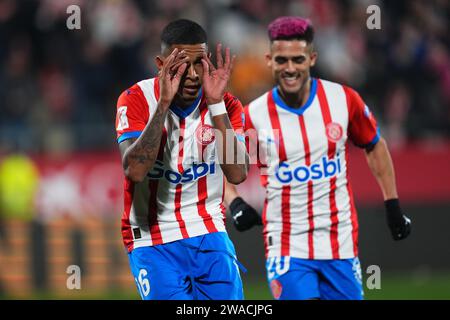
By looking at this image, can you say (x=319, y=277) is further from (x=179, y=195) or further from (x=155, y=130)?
(x=155, y=130)

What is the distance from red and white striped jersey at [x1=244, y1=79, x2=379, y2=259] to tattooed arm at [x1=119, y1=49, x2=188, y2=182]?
1.80 m

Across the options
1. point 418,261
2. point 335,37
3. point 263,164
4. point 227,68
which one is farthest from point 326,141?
point 335,37

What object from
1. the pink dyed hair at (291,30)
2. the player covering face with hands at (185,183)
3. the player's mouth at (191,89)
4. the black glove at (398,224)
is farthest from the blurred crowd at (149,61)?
the player's mouth at (191,89)

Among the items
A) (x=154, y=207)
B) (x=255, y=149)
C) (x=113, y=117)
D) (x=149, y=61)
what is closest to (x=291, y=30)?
(x=255, y=149)

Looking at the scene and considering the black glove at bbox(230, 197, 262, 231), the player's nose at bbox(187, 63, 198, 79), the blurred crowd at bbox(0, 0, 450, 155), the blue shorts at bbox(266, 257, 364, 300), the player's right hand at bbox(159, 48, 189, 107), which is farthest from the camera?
the blurred crowd at bbox(0, 0, 450, 155)

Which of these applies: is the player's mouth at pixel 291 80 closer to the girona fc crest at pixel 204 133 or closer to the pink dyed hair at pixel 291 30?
the pink dyed hair at pixel 291 30

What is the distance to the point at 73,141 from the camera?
41.9ft

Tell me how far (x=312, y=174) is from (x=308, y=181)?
0.18 ft

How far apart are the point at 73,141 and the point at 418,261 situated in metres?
4.52

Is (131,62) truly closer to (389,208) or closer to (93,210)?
(93,210)

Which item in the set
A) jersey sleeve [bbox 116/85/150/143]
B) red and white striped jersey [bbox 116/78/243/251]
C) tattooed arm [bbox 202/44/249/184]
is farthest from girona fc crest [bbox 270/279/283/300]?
jersey sleeve [bbox 116/85/150/143]

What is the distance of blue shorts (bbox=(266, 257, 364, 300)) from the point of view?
24.1 ft

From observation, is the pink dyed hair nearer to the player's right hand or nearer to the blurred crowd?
the player's right hand

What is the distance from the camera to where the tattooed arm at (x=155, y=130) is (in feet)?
19.1
